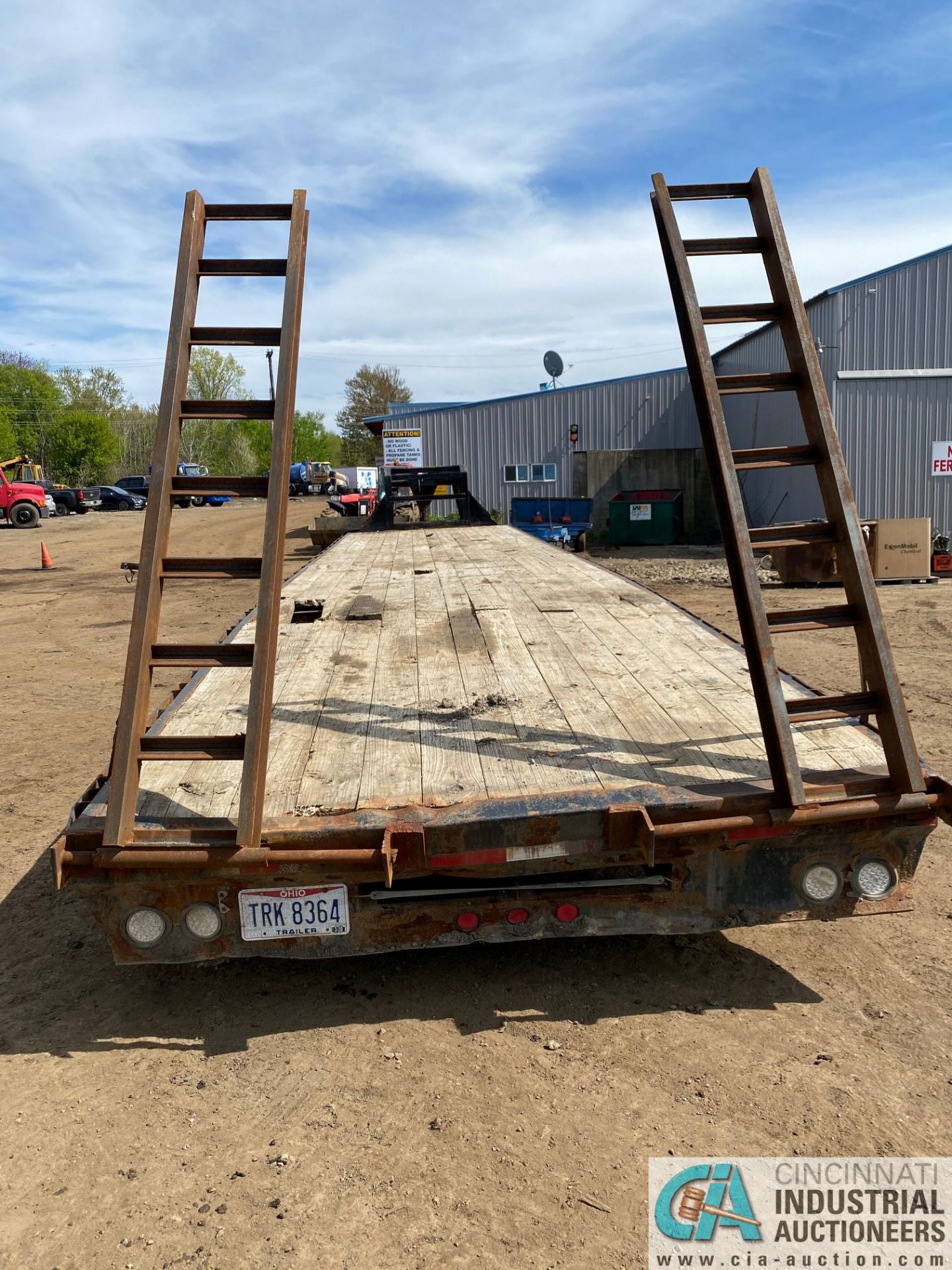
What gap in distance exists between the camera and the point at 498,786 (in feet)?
9.78

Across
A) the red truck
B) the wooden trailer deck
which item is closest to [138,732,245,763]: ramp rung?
the wooden trailer deck

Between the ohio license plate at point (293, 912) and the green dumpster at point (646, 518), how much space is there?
20.2 metres

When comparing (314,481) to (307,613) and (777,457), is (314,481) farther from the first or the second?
(777,457)

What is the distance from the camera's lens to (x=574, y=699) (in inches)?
151

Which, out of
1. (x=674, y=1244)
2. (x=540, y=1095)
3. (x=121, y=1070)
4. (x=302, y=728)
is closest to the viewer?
(x=674, y=1244)

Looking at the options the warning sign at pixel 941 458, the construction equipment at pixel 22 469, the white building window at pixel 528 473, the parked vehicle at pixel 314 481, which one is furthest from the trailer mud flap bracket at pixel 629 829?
the parked vehicle at pixel 314 481

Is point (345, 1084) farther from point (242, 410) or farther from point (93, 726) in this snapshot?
point (93, 726)

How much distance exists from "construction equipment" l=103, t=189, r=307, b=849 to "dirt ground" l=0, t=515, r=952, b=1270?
77 cm

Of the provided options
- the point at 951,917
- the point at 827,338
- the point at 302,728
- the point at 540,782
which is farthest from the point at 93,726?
the point at 827,338

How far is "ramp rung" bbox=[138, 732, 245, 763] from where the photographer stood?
9.33 ft

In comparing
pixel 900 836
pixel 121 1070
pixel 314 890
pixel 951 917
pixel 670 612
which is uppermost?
pixel 670 612

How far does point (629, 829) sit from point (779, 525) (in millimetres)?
1241

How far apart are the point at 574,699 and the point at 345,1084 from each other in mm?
1701

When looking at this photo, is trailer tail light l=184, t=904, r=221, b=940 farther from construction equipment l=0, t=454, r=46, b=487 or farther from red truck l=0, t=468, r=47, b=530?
construction equipment l=0, t=454, r=46, b=487
